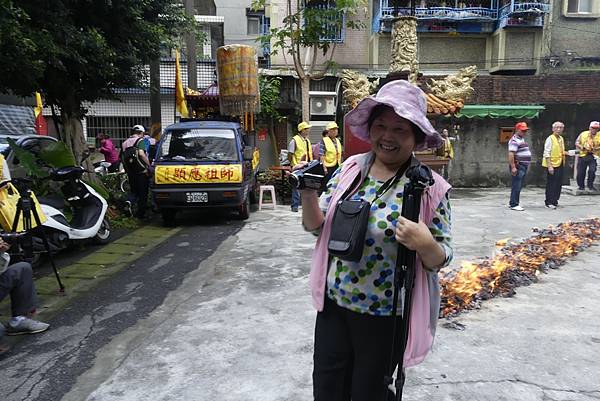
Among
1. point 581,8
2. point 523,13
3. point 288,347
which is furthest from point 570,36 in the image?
point 288,347

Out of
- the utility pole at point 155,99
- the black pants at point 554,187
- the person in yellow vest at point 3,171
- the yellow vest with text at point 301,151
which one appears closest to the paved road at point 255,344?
the person in yellow vest at point 3,171

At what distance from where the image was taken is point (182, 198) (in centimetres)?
880

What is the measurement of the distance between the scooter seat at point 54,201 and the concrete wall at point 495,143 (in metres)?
11.0

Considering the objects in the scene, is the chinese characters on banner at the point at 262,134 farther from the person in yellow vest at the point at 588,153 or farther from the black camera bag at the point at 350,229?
the black camera bag at the point at 350,229

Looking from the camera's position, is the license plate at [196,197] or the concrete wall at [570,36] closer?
the license plate at [196,197]

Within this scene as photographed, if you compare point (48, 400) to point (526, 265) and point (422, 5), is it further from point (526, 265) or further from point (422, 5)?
point (422, 5)

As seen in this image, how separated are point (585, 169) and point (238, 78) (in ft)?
29.6

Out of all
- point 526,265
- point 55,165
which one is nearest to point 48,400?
point 526,265

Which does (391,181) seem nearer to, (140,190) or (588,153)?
(140,190)

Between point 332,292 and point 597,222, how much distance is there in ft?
25.8

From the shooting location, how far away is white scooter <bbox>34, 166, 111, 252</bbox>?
6.68 metres

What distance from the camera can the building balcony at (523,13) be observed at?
17422mm

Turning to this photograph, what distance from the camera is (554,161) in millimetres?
10445

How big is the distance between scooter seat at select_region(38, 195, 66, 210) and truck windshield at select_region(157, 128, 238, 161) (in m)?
2.21
